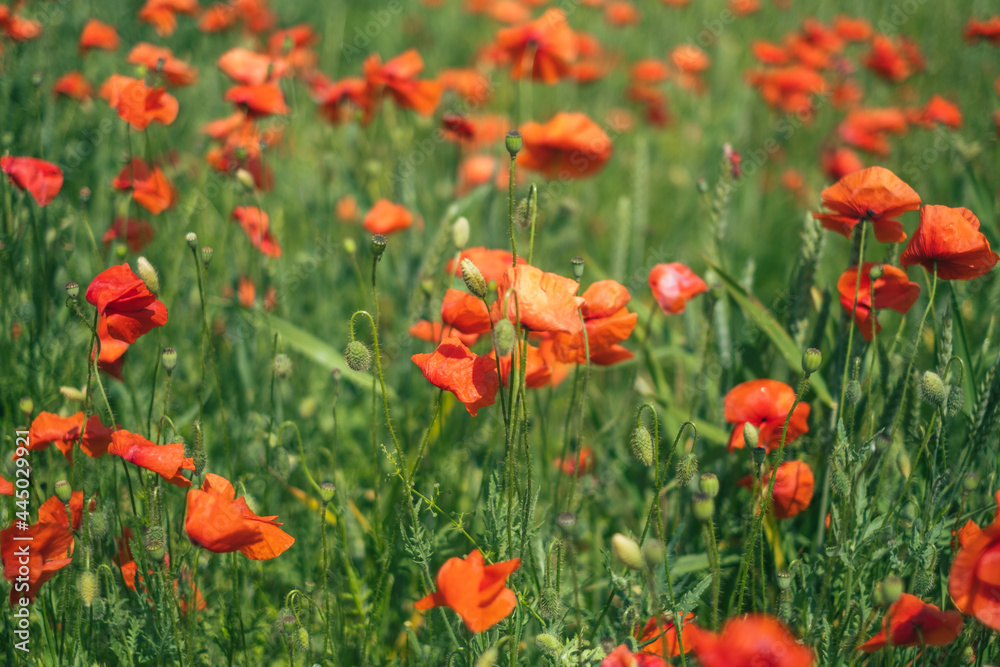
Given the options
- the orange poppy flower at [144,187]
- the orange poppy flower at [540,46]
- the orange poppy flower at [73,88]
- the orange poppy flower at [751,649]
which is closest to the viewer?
the orange poppy flower at [751,649]

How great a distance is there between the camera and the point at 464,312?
1.48m

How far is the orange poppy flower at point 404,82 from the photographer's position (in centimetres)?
258

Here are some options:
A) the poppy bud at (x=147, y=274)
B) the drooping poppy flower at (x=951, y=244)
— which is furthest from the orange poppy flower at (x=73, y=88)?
the drooping poppy flower at (x=951, y=244)

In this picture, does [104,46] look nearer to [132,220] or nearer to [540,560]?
[132,220]

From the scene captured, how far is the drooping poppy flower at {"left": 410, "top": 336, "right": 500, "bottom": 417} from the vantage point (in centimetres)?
132

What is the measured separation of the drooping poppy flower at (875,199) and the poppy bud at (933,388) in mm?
333

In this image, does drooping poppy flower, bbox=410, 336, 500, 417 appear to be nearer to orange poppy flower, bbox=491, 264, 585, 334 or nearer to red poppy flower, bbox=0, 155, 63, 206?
orange poppy flower, bbox=491, 264, 585, 334

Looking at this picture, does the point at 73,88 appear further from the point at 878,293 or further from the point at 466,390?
the point at 878,293

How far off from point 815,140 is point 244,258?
3648mm

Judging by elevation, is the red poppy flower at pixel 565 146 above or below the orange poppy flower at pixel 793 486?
above

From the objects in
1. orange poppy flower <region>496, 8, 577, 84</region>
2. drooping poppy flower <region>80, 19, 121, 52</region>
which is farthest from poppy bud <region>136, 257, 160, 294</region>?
orange poppy flower <region>496, 8, 577, 84</region>

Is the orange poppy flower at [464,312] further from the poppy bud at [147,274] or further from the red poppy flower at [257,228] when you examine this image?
the red poppy flower at [257,228]

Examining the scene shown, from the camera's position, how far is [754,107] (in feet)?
16.6

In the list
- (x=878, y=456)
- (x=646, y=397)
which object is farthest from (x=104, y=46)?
(x=878, y=456)
